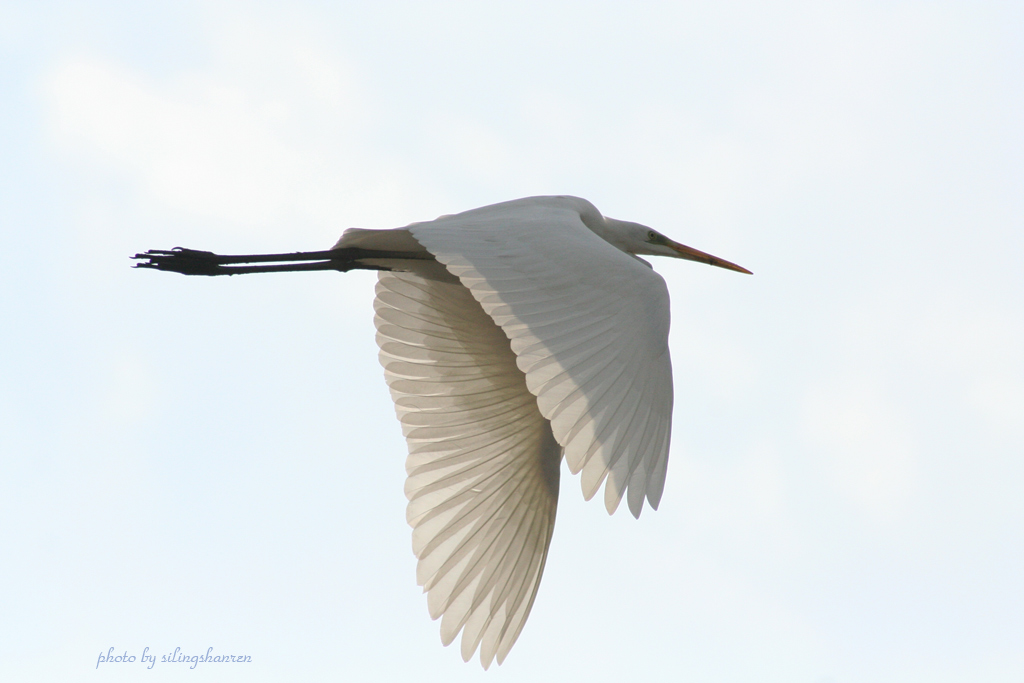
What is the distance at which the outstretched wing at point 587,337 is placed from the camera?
12.6 ft

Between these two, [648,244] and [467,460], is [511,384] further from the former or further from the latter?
[648,244]

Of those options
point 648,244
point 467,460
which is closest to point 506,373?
point 467,460

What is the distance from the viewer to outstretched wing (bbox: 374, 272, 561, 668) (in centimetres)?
509

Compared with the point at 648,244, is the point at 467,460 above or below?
below

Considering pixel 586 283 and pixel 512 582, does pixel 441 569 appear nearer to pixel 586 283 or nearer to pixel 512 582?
pixel 512 582

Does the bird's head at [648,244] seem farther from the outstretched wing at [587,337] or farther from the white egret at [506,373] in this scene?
the outstretched wing at [587,337]

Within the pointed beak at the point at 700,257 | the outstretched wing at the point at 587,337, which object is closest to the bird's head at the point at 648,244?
the pointed beak at the point at 700,257

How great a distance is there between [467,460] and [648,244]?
221 centimetres

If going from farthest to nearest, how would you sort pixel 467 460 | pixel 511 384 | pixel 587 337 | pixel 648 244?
1. pixel 648 244
2. pixel 511 384
3. pixel 467 460
4. pixel 587 337

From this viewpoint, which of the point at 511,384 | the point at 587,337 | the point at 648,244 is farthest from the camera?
the point at 648,244

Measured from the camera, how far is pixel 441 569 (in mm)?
5129

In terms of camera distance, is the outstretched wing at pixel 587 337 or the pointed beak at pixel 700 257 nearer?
the outstretched wing at pixel 587 337

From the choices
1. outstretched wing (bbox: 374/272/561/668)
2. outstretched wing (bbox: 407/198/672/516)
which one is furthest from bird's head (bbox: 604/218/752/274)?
outstretched wing (bbox: 407/198/672/516)

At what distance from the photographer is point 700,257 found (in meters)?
7.34
